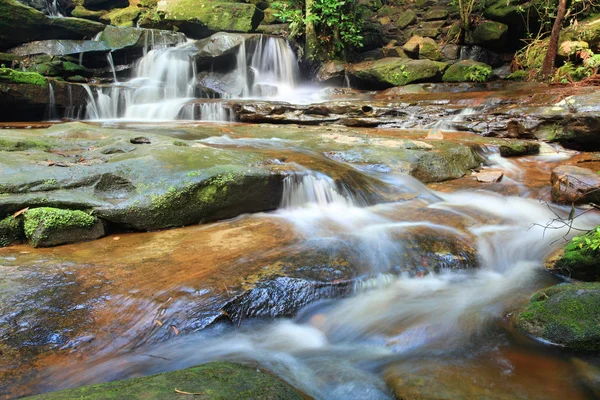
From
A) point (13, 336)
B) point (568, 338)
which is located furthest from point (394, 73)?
point (13, 336)

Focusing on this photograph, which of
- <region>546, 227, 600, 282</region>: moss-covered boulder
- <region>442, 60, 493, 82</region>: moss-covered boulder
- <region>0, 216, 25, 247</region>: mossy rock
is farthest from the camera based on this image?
<region>442, 60, 493, 82</region>: moss-covered boulder

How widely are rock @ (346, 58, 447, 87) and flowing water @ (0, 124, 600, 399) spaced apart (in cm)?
986

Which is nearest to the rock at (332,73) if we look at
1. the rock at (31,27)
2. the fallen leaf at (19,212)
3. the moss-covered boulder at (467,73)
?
the moss-covered boulder at (467,73)

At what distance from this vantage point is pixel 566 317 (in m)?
2.60

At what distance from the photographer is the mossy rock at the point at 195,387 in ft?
4.95

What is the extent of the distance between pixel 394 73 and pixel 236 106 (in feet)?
20.6

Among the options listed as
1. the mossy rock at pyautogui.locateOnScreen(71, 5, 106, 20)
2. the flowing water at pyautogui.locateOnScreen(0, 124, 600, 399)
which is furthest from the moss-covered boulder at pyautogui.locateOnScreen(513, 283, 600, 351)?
the mossy rock at pyautogui.locateOnScreen(71, 5, 106, 20)

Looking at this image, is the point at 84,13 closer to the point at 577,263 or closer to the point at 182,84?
the point at 182,84

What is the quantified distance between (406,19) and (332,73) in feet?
25.3

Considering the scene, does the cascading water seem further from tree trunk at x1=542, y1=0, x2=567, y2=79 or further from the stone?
tree trunk at x1=542, y1=0, x2=567, y2=79

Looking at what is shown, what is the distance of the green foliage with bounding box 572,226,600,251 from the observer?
3.09 meters

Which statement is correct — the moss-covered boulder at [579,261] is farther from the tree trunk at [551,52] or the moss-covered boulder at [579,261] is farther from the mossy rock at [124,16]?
the mossy rock at [124,16]

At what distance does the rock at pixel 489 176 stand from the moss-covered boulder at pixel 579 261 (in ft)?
8.84

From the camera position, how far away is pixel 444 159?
6586 mm
